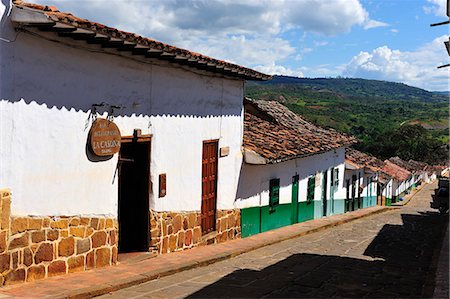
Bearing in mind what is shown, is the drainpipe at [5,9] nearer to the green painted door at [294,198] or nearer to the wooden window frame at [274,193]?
the wooden window frame at [274,193]

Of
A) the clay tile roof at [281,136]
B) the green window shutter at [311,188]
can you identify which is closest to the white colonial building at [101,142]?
the clay tile roof at [281,136]

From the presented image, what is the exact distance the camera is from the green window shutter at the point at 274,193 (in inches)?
588

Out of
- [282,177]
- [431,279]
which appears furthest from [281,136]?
[431,279]

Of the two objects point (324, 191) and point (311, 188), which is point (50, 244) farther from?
point (324, 191)

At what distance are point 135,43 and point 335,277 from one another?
463 centimetres

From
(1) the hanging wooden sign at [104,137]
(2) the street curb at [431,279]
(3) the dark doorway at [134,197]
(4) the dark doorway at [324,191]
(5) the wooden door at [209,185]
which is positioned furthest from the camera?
(4) the dark doorway at [324,191]

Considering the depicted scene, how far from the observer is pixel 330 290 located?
294 inches

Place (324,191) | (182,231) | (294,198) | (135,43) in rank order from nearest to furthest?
(135,43) → (182,231) → (294,198) → (324,191)

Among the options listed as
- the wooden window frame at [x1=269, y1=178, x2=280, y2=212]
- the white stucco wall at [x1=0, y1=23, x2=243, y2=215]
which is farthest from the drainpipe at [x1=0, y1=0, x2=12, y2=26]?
the wooden window frame at [x1=269, y1=178, x2=280, y2=212]

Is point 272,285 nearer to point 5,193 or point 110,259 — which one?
point 110,259

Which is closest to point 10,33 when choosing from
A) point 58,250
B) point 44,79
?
point 44,79

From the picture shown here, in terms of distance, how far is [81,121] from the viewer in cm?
759

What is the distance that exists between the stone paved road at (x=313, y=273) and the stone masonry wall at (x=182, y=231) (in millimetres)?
974

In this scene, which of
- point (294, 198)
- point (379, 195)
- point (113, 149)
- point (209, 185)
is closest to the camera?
point (113, 149)
